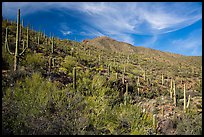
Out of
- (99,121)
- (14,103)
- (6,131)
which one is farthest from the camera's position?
(99,121)

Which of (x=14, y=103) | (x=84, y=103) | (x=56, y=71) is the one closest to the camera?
(x=14, y=103)

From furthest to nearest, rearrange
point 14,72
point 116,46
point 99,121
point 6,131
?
1. point 116,46
2. point 14,72
3. point 99,121
4. point 6,131

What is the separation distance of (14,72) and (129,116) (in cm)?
550

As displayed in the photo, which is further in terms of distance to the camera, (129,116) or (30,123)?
(129,116)

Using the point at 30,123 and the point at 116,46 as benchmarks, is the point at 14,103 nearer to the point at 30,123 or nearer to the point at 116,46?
the point at 30,123

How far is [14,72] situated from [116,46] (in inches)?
2867

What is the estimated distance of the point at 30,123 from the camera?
6.29 meters

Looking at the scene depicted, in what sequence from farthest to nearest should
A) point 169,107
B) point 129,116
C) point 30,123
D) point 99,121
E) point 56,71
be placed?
point 56,71 < point 169,107 < point 129,116 < point 99,121 < point 30,123

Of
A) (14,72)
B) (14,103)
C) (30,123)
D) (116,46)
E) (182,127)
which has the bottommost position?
(182,127)

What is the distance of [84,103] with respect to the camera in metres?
9.04

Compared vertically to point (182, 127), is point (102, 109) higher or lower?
higher

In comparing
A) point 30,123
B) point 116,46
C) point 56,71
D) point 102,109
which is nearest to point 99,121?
point 102,109

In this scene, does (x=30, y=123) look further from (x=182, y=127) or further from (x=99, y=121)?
(x=182, y=127)


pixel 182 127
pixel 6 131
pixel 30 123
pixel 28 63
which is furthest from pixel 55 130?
pixel 28 63
